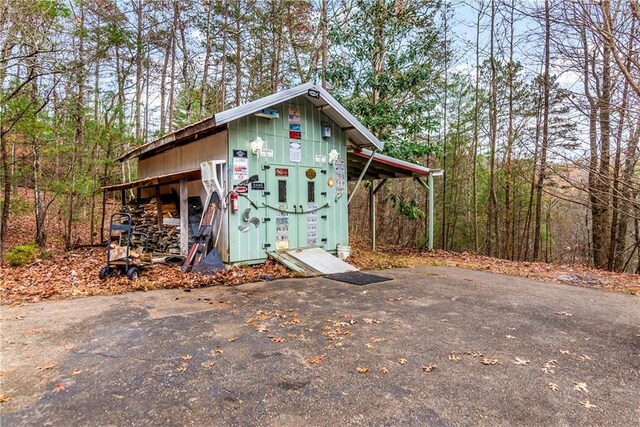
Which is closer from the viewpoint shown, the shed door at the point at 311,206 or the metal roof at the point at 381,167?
the shed door at the point at 311,206

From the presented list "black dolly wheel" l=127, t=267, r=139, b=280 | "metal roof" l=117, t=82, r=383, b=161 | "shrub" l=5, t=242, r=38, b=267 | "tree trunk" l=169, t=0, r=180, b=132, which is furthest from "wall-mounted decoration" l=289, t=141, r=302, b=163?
"tree trunk" l=169, t=0, r=180, b=132

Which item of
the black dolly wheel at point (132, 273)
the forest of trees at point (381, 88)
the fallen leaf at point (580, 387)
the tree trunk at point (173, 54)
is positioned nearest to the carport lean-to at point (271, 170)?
the black dolly wheel at point (132, 273)

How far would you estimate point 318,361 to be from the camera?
285cm

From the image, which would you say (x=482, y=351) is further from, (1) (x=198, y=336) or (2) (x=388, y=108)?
(2) (x=388, y=108)

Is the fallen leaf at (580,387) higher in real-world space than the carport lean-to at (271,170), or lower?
lower

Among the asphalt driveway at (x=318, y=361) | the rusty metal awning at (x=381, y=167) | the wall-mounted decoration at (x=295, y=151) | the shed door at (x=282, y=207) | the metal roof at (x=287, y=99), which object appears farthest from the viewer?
the rusty metal awning at (x=381, y=167)

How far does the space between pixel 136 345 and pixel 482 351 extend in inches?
122

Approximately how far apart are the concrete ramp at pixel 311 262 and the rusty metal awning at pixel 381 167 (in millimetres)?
2834

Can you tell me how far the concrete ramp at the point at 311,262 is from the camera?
6.62 metres

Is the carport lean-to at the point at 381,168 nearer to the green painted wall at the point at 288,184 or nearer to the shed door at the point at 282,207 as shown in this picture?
the green painted wall at the point at 288,184

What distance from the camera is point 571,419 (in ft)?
6.80

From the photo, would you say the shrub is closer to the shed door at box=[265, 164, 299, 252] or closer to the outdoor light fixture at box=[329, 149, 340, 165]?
the shed door at box=[265, 164, 299, 252]

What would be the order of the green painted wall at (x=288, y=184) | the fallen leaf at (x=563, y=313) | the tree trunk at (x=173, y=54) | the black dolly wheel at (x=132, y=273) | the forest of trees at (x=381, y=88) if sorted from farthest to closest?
the tree trunk at (x=173, y=54) < the green painted wall at (x=288, y=184) < the black dolly wheel at (x=132, y=273) < the forest of trees at (x=381, y=88) < the fallen leaf at (x=563, y=313)

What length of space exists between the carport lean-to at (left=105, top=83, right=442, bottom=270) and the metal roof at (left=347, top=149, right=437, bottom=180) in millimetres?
116
